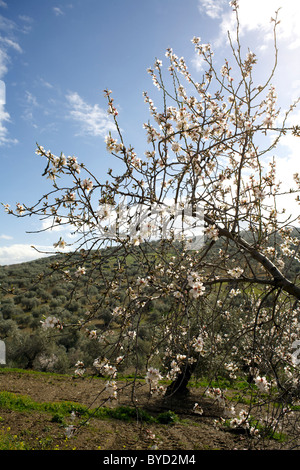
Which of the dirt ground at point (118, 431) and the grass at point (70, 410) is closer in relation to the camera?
the dirt ground at point (118, 431)

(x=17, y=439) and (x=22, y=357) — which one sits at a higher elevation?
(x=17, y=439)

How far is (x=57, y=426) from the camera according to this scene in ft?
23.5

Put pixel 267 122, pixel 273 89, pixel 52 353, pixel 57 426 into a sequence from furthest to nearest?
pixel 52 353, pixel 57 426, pixel 273 89, pixel 267 122

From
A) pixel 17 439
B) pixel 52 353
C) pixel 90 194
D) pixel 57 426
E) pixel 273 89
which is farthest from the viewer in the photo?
pixel 52 353

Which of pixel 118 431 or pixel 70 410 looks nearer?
pixel 118 431

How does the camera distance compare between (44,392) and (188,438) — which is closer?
(188,438)

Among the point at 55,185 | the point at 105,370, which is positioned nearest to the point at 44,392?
the point at 105,370

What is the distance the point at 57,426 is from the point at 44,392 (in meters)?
3.55

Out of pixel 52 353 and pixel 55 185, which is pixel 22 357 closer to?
pixel 52 353

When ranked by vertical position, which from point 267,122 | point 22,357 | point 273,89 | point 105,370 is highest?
point 273,89

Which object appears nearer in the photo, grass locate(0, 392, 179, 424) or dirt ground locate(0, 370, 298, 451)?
dirt ground locate(0, 370, 298, 451)
